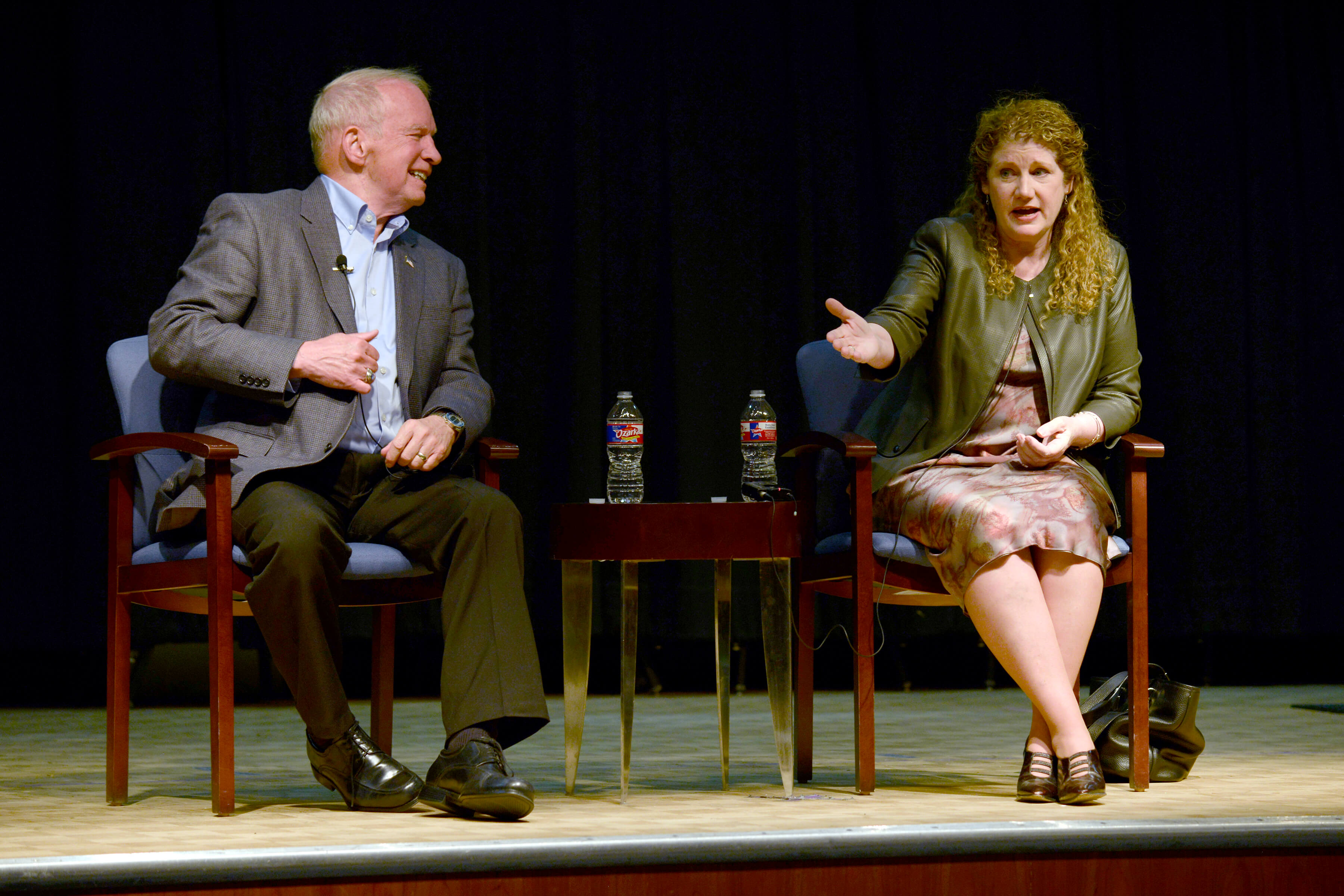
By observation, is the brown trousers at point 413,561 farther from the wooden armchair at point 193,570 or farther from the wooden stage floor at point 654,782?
the wooden stage floor at point 654,782

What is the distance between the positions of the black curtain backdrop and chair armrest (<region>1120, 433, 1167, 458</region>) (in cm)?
178

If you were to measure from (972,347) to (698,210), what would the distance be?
5.77 ft

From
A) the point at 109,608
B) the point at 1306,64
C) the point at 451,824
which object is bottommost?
the point at 451,824

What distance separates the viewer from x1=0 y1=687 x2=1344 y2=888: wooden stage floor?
195 cm

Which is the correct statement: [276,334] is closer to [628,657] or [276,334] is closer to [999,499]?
[628,657]

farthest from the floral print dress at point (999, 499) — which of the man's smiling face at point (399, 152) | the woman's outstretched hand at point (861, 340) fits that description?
the man's smiling face at point (399, 152)

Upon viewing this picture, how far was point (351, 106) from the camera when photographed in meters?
Answer: 2.54

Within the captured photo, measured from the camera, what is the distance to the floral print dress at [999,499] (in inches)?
91.3

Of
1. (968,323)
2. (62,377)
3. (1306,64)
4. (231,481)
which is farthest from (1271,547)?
(62,377)

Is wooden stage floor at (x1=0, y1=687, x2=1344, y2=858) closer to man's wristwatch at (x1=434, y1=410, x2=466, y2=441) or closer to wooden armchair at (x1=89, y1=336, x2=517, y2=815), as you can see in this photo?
wooden armchair at (x1=89, y1=336, x2=517, y2=815)

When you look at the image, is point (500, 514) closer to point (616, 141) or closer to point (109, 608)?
point (109, 608)

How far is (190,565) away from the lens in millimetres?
2219

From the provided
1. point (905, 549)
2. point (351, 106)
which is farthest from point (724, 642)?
point (351, 106)

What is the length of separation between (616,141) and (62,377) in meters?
1.69
